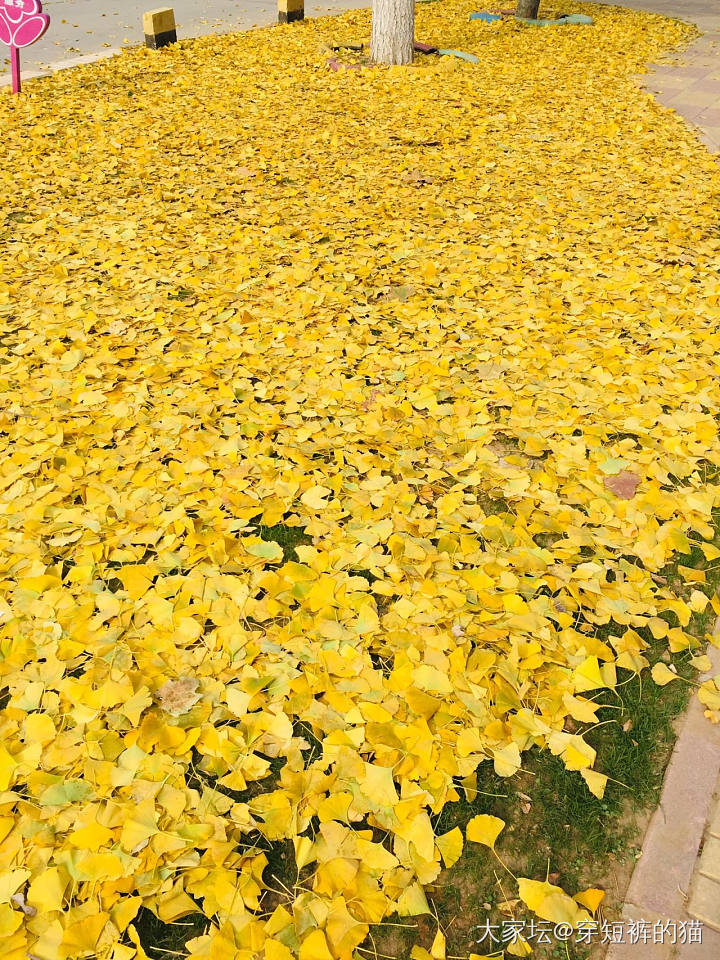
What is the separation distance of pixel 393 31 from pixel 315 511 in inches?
333

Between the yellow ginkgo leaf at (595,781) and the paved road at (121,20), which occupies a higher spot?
the paved road at (121,20)

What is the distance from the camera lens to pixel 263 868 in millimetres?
1693

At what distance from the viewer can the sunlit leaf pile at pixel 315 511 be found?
1743mm

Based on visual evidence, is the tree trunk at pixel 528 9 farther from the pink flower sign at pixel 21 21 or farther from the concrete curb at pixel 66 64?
the pink flower sign at pixel 21 21

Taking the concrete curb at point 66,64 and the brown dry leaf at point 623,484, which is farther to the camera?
the concrete curb at point 66,64

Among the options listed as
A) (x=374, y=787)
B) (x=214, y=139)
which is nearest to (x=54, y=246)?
(x=214, y=139)

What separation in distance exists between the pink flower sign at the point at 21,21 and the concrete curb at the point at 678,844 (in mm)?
7385

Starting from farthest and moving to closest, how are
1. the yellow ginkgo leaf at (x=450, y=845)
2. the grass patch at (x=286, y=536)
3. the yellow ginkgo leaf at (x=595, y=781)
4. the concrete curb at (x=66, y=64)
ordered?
the concrete curb at (x=66, y=64)
the grass patch at (x=286, y=536)
the yellow ginkgo leaf at (x=595, y=781)
the yellow ginkgo leaf at (x=450, y=845)

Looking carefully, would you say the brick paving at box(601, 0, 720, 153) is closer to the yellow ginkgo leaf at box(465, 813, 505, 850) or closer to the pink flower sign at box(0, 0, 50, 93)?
the pink flower sign at box(0, 0, 50, 93)

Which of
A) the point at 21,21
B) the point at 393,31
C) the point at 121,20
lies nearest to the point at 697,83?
the point at 393,31

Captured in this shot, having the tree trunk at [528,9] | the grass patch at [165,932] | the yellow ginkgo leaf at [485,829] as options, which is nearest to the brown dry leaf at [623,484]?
the yellow ginkgo leaf at [485,829]

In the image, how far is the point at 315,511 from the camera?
107 inches

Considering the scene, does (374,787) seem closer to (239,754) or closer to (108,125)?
(239,754)

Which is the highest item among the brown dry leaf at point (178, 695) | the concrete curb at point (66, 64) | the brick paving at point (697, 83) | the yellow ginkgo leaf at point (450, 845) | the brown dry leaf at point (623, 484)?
the concrete curb at point (66, 64)
